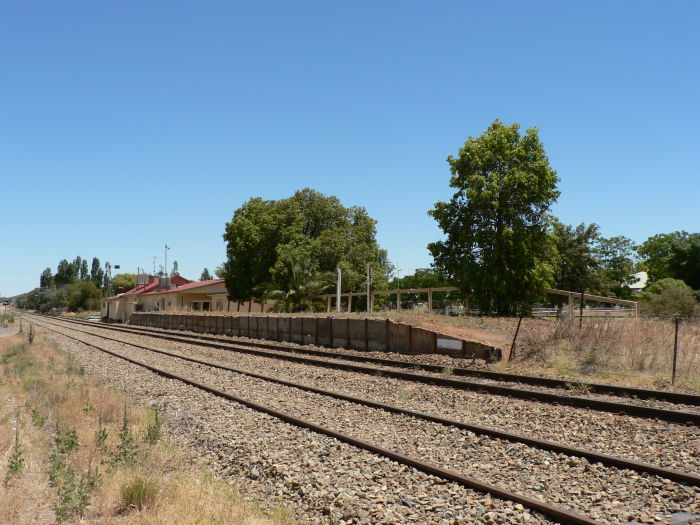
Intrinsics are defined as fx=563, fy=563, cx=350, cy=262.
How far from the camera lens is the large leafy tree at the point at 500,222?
26.8m

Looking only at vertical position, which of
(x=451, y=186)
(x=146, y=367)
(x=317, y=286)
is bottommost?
(x=146, y=367)

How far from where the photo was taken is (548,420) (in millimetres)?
9312

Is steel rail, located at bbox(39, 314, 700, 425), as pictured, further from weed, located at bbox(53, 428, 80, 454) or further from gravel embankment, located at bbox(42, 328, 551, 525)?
weed, located at bbox(53, 428, 80, 454)

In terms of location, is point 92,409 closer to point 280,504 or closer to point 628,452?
point 280,504

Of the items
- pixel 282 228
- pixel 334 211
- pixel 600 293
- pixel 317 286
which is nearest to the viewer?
pixel 317 286

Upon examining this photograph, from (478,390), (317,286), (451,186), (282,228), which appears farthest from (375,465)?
(282,228)

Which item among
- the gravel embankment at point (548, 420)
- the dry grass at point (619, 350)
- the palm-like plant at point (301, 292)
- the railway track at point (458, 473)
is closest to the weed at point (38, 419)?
the railway track at point (458, 473)

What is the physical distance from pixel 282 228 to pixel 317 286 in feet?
53.6

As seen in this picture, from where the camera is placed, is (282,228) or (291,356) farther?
(282,228)

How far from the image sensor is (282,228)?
5097cm

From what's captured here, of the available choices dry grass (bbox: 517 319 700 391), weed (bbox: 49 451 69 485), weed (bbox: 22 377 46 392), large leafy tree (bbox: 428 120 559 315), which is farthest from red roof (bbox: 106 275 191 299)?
weed (bbox: 49 451 69 485)

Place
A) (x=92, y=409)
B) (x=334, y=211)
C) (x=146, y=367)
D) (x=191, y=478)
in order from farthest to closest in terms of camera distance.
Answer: (x=334, y=211)
(x=146, y=367)
(x=92, y=409)
(x=191, y=478)

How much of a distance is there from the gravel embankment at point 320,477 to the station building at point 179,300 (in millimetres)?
44329

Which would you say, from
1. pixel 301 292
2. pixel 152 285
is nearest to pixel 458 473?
pixel 301 292
